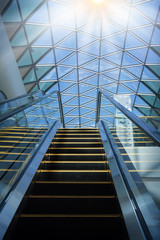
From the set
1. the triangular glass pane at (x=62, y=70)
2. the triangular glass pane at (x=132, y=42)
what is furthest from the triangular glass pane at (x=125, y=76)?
the triangular glass pane at (x=62, y=70)

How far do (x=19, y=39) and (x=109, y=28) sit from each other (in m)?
7.94

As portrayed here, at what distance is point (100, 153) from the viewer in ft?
15.4

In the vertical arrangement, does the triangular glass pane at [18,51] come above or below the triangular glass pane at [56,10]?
below

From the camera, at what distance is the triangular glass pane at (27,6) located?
10867mm

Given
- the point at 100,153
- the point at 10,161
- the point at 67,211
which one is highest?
the point at 100,153

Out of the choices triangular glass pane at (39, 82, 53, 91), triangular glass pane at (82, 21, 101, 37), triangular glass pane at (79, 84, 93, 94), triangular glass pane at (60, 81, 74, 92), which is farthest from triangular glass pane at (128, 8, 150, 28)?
triangular glass pane at (39, 82, 53, 91)

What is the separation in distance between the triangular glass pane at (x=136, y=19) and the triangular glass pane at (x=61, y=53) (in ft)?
20.9

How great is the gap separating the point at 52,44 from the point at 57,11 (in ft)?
9.76

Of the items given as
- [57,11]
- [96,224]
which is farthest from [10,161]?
[57,11]

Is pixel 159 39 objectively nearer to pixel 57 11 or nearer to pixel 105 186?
pixel 57 11

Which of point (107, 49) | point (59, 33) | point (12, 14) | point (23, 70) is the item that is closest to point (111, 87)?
point (107, 49)

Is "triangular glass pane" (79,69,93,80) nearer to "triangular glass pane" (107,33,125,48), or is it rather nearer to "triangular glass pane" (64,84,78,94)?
"triangular glass pane" (64,84,78,94)

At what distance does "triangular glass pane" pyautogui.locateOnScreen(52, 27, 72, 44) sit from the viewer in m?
14.3

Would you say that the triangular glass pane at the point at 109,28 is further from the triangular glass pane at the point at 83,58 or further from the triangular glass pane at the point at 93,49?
the triangular glass pane at the point at 83,58
